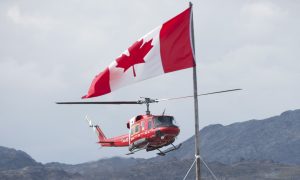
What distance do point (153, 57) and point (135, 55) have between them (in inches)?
58.6

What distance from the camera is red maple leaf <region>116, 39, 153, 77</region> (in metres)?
32.9

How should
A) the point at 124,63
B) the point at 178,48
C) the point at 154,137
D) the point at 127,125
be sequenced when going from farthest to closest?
the point at 127,125, the point at 154,137, the point at 124,63, the point at 178,48

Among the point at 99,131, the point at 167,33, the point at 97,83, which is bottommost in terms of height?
the point at 99,131

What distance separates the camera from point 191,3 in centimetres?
3109

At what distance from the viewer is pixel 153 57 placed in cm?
3244

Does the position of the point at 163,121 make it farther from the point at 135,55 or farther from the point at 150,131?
the point at 135,55

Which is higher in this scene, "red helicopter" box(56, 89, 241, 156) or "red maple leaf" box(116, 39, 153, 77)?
"red maple leaf" box(116, 39, 153, 77)

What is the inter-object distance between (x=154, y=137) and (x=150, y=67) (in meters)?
19.7

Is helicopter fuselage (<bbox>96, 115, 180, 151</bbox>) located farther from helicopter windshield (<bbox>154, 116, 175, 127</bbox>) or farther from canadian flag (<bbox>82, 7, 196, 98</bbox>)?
canadian flag (<bbox>82, 7, 196, 98</bbox>)

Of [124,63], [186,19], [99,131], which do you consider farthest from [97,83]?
[99,131]

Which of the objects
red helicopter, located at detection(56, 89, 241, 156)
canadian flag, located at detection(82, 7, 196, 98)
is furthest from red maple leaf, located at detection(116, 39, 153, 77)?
red helicopter, located at detection(56, 89, 241, 156)

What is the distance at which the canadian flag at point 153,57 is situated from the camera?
30938 millimetres

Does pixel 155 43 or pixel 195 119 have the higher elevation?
pixel 155 43

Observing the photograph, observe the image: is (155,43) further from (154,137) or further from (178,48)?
(154,137)
